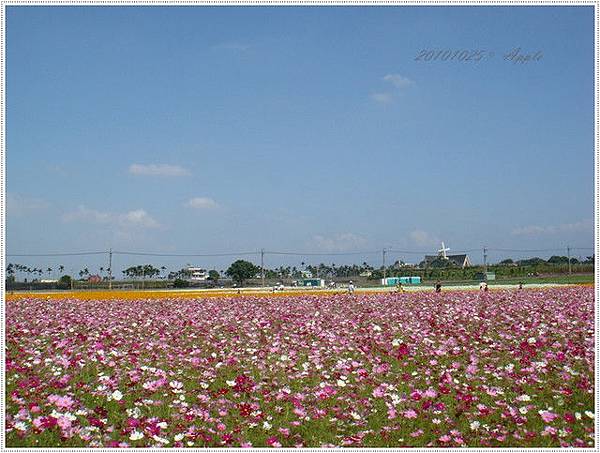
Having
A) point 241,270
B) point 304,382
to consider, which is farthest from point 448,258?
point 304,382

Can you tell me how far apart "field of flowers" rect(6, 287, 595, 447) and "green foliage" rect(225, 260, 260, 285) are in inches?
2983

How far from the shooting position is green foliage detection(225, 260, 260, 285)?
88.1 m

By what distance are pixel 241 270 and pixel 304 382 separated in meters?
81.6

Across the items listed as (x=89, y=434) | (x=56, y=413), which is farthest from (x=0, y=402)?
(x=89, y=434)

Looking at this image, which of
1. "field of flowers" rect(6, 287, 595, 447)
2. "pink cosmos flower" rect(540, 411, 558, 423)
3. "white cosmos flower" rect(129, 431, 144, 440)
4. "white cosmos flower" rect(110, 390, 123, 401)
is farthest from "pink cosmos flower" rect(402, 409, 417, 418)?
"white cosmos flower" rect(110, 390, 123, 401)

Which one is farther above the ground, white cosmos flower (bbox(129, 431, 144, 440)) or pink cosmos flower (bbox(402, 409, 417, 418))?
pink cosmos flower (bbox(402, 409, 417, 418))

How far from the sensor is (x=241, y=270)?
88188mm

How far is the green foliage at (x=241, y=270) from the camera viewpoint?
88062 millimetres

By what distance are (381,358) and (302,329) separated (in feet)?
8.86

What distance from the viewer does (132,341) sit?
10008mm

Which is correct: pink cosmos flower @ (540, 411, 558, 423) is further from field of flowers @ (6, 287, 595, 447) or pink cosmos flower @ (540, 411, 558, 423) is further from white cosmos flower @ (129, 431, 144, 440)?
white cosmos flower @ (129, 431, 144, 440)

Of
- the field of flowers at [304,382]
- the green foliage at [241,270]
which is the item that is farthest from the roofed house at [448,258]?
the field of flowers at [304,382]

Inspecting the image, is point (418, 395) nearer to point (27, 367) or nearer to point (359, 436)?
point (359, 436)

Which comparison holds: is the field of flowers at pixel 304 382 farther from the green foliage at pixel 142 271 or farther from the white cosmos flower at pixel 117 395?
the green foliage at pixel 142 271
